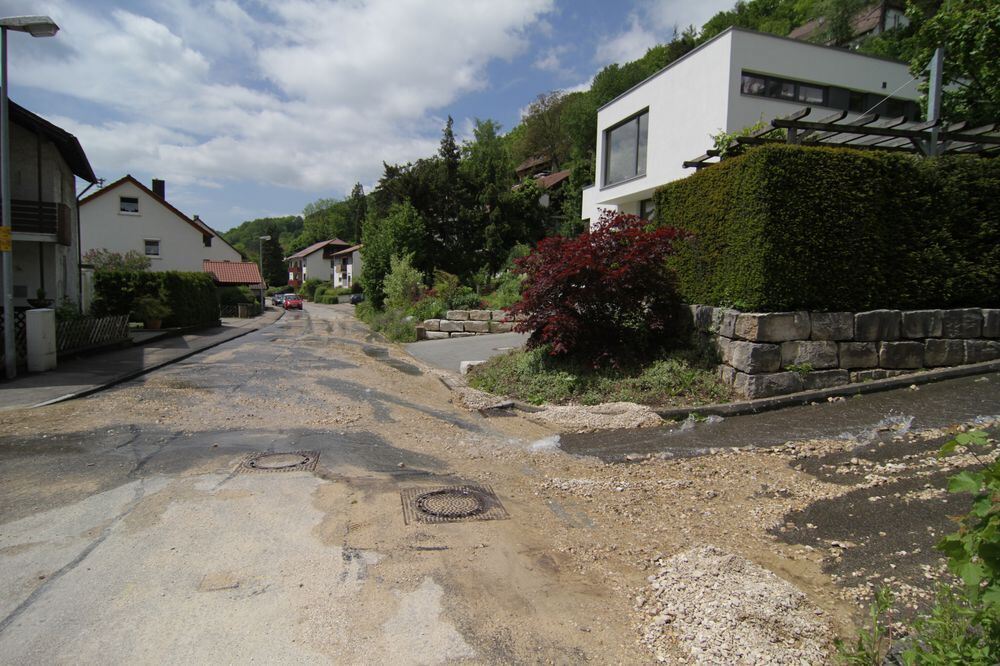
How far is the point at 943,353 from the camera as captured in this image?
8.32 metres

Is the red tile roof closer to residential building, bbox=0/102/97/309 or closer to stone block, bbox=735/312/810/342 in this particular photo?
residential building, bbox=0/102/97/309

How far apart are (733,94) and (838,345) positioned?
10525 mm

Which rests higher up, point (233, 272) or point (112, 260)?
point (233, 272)

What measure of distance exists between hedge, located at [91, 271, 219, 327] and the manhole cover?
1873 centimetres

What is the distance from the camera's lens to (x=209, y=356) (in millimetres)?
15297

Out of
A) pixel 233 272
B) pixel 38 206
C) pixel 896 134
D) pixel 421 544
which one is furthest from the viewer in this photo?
pixel 233 272

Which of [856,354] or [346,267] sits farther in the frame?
[346,267]

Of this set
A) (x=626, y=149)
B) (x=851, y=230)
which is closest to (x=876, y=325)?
(x=851, y=230)

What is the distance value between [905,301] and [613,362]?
168 inches

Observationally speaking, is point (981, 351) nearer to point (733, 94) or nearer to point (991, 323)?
point (991, 323)

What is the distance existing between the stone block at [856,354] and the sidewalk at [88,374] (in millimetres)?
11543

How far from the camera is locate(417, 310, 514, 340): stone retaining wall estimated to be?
19772mm

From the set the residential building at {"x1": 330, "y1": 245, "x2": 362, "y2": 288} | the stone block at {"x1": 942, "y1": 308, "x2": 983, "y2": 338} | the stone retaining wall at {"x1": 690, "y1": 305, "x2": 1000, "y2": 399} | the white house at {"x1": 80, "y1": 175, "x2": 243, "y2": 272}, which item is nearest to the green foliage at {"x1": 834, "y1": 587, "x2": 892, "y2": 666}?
the stone retaining wall at {"x1": 690, "y1": 305, "x2": 1000, "y2": 399}

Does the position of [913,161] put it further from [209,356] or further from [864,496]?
[209,356]
